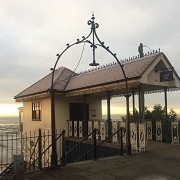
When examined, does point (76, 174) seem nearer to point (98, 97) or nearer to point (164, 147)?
point (164, 147)

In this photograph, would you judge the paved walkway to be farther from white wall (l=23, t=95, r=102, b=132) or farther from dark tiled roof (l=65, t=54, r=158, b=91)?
white wall (l=23, t=95, r=102, b=132)

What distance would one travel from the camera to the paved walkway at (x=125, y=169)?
874 cm

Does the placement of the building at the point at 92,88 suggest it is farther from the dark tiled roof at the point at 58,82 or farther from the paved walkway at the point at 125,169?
the paved walkway at the point at 125,169

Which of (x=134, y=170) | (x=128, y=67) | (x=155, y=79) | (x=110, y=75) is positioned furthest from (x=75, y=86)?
(x=134, y=170)

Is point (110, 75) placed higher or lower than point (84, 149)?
higher

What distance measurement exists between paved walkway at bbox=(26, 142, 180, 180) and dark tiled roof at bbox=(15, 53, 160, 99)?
4.31 metres

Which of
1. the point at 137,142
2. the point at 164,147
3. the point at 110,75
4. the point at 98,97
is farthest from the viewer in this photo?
the point at 98,97

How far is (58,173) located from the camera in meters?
9.26

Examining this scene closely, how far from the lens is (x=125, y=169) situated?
9.76m

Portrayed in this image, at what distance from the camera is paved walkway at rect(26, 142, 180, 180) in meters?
8.74

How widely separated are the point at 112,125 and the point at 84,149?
2.72 m

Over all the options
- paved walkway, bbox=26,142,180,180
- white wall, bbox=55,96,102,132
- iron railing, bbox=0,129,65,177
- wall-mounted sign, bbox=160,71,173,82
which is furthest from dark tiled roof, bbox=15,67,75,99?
paved walkway, bbox=26,142,180,180

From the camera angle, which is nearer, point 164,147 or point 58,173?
point 58,173

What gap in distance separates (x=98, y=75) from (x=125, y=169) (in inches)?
387
